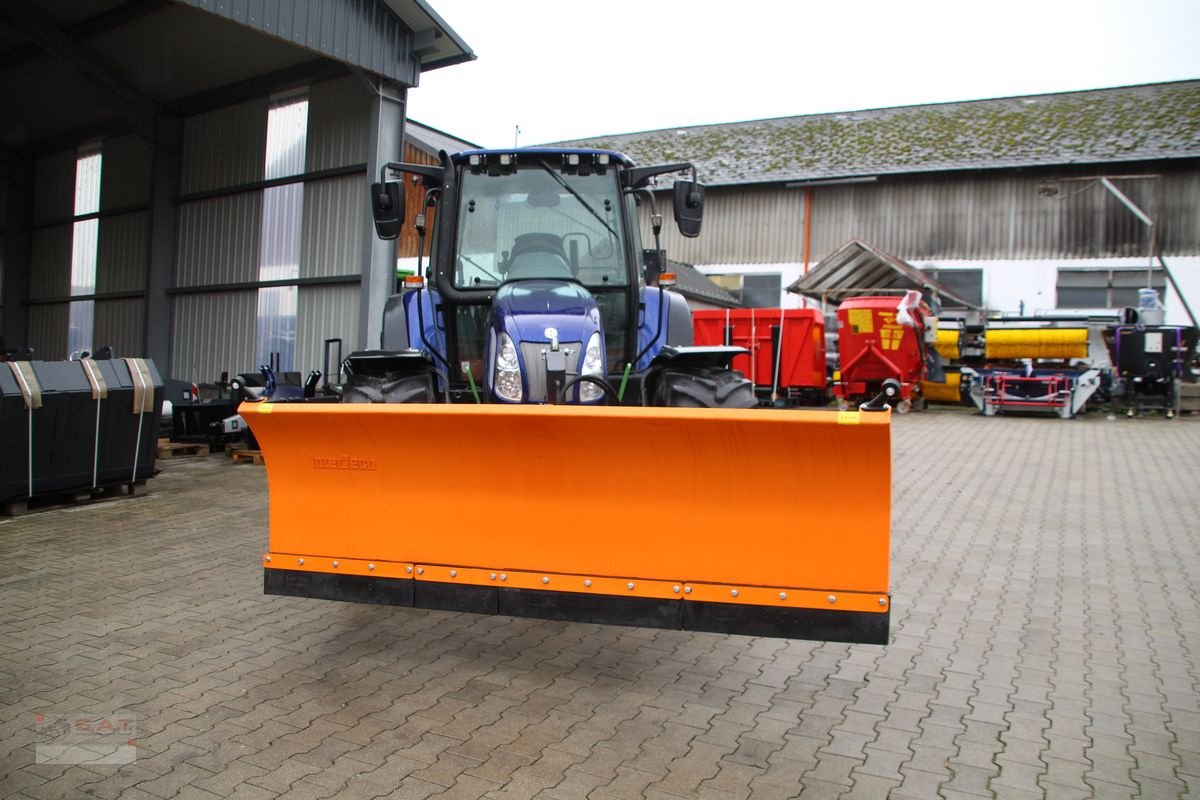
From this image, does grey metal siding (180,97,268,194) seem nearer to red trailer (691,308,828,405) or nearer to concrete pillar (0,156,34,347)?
concrete pillar (0,156,34,347)

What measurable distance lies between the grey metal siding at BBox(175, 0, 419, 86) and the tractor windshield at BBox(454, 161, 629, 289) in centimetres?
533

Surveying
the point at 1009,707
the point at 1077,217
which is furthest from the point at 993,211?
the point at 1009,707

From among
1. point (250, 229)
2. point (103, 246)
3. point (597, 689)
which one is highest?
point (103, 246)

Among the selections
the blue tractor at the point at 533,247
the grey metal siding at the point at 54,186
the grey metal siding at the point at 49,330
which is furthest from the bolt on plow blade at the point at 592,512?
the grey metal siding at the point at 54,186

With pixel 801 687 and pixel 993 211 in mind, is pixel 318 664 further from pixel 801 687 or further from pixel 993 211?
pixel 993 211

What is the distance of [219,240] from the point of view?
1428 cm

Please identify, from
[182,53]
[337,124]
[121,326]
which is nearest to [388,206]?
[337,124]

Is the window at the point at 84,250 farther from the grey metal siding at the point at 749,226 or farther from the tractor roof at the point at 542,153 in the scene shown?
the tractor roof at the point at 542,153

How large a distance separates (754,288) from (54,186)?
1680cm

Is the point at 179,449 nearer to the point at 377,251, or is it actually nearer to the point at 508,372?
the point at 377,251

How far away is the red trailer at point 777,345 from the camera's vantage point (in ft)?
53.5

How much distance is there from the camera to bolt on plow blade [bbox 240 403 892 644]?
3221 millimetres

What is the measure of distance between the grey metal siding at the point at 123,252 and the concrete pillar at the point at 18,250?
11.0ft

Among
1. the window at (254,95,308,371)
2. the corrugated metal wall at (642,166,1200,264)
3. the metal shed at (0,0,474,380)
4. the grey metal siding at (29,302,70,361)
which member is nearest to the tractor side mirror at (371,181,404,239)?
the metal shed at (0,0,474,380)
